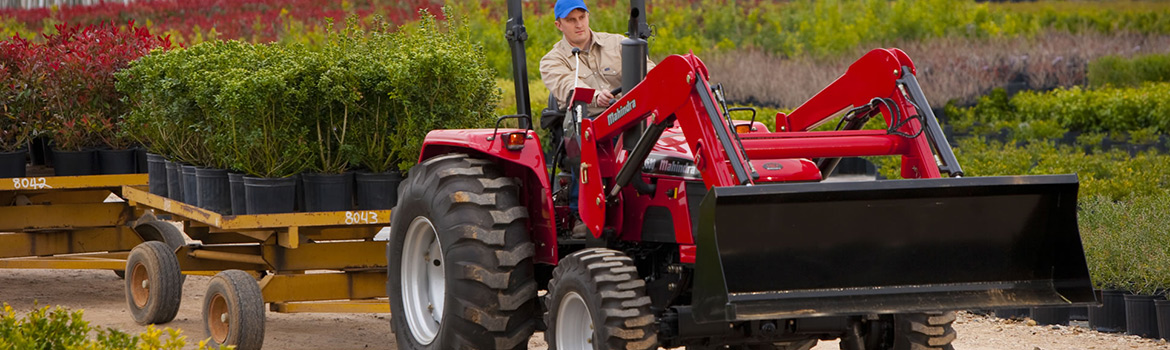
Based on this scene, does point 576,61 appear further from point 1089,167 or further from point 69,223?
point 1089,167

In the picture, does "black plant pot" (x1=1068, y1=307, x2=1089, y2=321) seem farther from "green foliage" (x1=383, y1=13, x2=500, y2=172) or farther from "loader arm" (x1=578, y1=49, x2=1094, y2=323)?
"green foliage" (x1=383, y1=13, x2=500, y2=172)

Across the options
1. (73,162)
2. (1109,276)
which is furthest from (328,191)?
(1109,276)

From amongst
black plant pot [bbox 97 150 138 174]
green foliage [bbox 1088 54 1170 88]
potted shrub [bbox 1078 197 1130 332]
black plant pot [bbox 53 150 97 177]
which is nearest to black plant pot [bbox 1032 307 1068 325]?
potted shrub [bbox 1078 197 1130 332]

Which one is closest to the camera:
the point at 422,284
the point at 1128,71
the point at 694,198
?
the point at 694,198

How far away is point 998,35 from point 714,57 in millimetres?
4444

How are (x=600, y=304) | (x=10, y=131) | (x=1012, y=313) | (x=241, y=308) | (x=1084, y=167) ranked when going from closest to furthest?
1. (x=600, y=304)
2. (x=241, y=308)
3. (x=1012, y=313)
4. (x=10, y=131)
5. (x=1084, y=167)

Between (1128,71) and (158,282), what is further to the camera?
(1128,71)

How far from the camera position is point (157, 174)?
721 centimetres

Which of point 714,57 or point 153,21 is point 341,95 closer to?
point 714,57

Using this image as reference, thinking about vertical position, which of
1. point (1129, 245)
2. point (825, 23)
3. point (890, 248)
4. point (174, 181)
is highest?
point (825, 23)

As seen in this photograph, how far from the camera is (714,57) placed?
1919 cm

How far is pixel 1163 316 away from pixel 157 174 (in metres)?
5.33

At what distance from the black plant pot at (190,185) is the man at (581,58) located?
217cm

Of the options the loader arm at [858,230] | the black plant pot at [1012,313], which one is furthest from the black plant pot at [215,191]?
the black plant pot at [1012,313]
